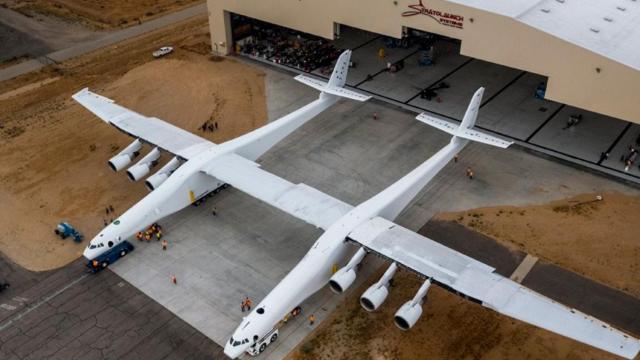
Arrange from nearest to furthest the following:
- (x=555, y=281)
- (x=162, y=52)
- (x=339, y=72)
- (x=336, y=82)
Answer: (x=555, y=281) → (x=339, y=72) → (x=336, y=82) → (x=162, y=52)

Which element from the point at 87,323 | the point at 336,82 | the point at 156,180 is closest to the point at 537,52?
the point at 336,82

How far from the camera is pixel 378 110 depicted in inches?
1982

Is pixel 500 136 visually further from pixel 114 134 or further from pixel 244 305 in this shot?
pixel 114 134

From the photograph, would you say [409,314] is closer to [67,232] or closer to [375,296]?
[375,296]

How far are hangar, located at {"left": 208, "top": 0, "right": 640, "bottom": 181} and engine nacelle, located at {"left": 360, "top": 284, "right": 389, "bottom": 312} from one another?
22.0 meters

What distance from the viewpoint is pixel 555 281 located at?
3195cm

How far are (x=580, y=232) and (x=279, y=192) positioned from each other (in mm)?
20775

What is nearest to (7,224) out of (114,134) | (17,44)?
(114,134)

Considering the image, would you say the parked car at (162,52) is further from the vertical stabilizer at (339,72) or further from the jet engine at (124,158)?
the vertical stabilizer at (339,72)

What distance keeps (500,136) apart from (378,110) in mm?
11573

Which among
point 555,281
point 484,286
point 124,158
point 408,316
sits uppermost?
point 484,286

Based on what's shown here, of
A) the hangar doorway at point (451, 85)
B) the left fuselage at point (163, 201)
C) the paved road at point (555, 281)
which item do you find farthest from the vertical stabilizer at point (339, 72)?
the paved road at point (555, 281)

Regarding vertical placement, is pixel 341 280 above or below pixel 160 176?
below

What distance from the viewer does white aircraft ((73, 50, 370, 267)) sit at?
3394 cm
